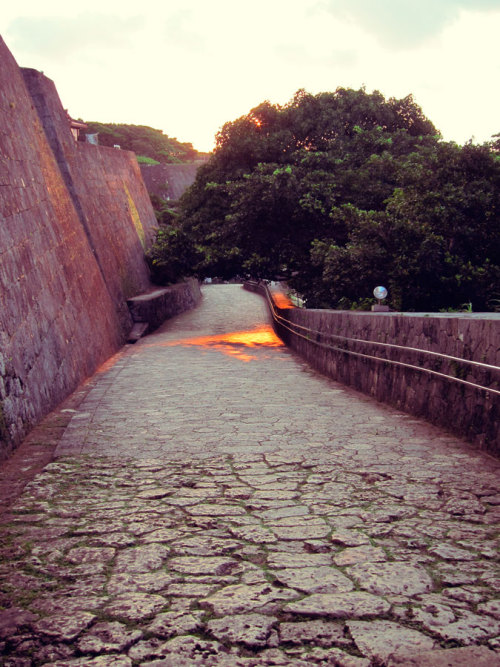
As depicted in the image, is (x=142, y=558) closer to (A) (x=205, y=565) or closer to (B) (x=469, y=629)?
(A) (x=205, y=565)

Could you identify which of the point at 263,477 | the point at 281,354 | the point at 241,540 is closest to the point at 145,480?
the point at 263,477

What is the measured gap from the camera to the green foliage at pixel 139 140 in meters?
80.6

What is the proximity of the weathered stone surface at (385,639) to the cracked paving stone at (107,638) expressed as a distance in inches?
37.8

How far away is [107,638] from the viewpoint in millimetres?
2889

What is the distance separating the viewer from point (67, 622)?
3033 millimetres

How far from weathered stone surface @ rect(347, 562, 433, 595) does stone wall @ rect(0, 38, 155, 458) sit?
410 centimetres

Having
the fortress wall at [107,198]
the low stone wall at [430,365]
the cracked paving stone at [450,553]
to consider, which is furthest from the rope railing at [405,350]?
the fortress wall at [107,198]

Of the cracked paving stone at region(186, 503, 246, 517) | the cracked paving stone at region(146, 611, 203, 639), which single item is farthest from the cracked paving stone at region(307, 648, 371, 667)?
the cracked paving stone at region(186, 503, 246, 517)

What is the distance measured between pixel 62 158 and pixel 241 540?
15.0 m

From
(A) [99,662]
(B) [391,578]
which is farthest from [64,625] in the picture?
(B) [391,578]

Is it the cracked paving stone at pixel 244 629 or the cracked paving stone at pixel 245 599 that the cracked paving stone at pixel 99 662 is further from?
the cracked paving stone at pixel 245 599

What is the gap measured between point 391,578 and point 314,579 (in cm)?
40

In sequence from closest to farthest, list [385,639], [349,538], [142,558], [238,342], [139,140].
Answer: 1. [385,639]
2. [142,558]
3. [349,538]
4. [238,342]
5. [139,140]

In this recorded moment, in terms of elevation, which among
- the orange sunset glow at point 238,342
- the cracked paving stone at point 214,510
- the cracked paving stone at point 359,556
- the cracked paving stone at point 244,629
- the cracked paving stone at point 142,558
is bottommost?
the orange sunset glow at point 238,342
